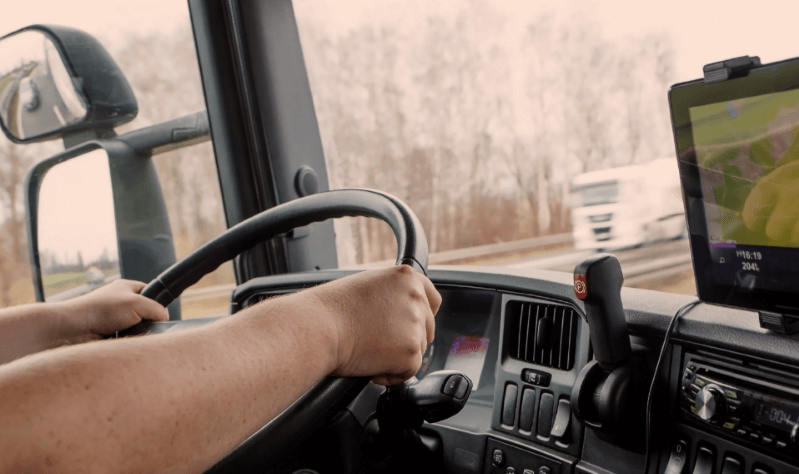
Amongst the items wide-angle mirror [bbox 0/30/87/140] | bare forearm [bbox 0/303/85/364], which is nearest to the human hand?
bare forearm [bbox 0/303/85/364]

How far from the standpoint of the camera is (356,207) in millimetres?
1262

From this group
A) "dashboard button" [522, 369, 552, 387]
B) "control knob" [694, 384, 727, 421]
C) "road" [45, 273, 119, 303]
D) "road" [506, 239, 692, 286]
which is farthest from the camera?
"road" [45, 273, 119, 303]

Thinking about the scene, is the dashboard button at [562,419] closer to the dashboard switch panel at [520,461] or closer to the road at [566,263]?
the dashboard switch panel at [520,461]

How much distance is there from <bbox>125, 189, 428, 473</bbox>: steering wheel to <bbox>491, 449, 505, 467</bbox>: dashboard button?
0.68m

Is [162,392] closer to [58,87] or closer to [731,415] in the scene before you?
[731,415]

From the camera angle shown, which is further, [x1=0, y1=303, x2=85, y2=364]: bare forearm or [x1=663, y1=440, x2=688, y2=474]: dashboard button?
[x1=0, y1=303, x2=85, y2=364]: bare forearm

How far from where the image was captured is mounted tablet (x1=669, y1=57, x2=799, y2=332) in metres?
1.02

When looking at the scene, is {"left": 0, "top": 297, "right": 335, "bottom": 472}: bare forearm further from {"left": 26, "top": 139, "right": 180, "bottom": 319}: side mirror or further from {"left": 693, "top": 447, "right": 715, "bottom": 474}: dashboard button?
{"left": 26, "top": 139, "right": 180, "bottom": 319}: side mirror

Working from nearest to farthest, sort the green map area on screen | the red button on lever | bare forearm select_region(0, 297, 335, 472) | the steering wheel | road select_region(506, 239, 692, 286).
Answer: bare forearm select_region(0, 297, 335, 472) < the steering wheel < the green map area on screen < the red button on lever < road select_region(506, 239, 692, 286)

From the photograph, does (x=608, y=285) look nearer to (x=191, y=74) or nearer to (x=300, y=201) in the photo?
(x=300, y=201)

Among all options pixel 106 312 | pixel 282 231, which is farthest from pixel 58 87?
pixel 282 231

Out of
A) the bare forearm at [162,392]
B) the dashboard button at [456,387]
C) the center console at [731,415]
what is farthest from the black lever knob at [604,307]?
the bare forearm at [162,392]

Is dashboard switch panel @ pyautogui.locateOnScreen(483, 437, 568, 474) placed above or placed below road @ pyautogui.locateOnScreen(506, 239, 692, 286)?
below

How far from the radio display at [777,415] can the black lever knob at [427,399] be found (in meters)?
0.48
